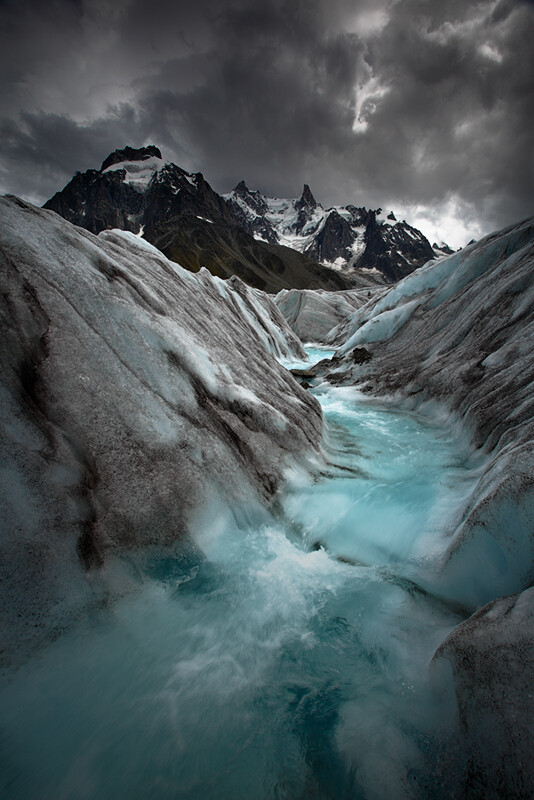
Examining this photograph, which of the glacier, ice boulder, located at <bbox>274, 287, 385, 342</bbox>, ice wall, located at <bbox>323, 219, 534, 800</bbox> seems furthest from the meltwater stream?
ice boulder, located at <bbox>274, 287, 385, 342</bbox>

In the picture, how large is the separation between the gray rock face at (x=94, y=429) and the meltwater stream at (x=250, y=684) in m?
0.66

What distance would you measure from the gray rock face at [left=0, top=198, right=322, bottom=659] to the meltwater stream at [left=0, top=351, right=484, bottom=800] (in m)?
0.66

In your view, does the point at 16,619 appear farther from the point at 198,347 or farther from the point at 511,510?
the point at 511,510

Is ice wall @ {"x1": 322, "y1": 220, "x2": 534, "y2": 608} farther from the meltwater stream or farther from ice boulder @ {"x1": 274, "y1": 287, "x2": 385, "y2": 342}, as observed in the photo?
ice boulder @ {"x1": 274, "y1": 287, "x2": 385, "y2": 342}

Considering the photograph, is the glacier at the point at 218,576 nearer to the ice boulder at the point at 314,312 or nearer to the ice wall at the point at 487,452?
the ice wall at the point at 487,452

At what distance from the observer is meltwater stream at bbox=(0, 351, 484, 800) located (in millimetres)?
3135

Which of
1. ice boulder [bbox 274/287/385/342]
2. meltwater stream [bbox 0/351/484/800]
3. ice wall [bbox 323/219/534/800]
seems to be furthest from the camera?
ice boulder [bbox 274/287/385/342]

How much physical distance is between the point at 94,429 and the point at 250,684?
4.50 m

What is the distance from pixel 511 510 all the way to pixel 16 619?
22.9ft

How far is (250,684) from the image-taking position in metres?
4.03

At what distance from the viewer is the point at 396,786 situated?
2943mm

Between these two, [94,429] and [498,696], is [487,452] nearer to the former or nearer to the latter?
[498,696]

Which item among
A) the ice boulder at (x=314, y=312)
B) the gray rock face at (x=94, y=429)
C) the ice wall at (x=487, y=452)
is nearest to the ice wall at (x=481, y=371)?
the ice wall at (x=487, y=452)

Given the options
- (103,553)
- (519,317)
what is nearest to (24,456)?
(103,553)
